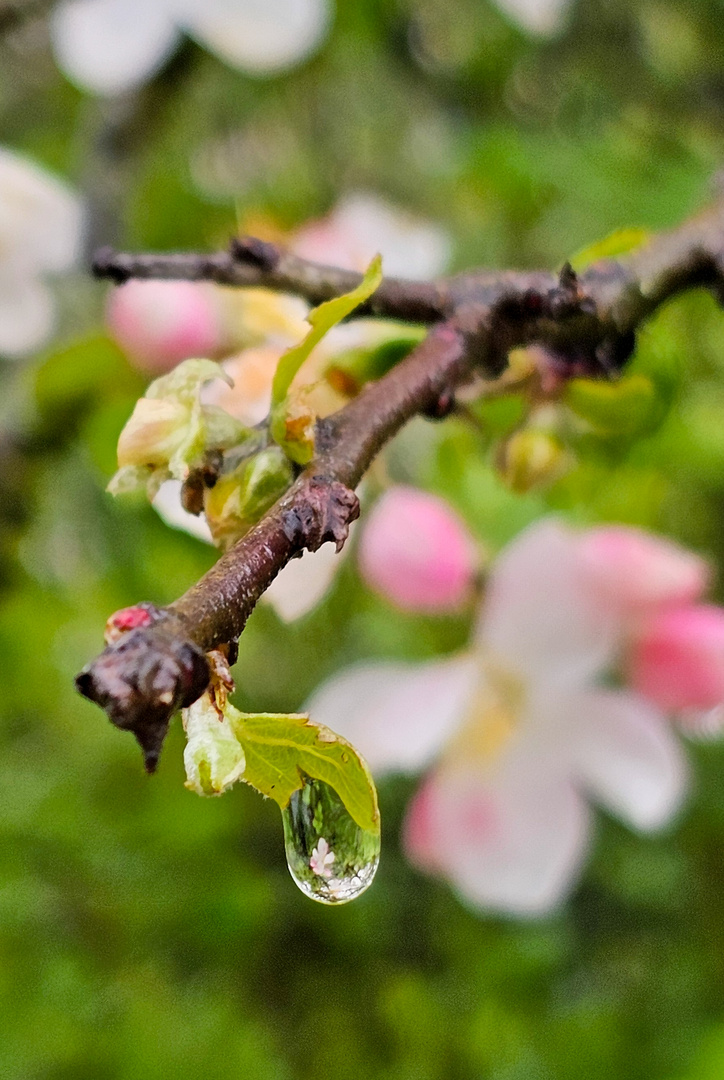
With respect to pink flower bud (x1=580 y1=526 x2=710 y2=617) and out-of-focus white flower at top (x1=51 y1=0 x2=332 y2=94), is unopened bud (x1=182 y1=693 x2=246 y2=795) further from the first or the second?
out-of-focus white flower at top (x1=51 y1=0 x2=332 y2=94)

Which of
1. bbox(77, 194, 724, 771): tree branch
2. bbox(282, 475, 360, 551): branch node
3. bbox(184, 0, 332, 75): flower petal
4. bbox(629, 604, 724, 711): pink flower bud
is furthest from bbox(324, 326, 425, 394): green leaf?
bbox(184, 0, 332, 75): flower petal

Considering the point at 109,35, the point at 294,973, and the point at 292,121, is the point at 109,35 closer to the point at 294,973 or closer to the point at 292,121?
the point at 292,121

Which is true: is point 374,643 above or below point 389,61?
below

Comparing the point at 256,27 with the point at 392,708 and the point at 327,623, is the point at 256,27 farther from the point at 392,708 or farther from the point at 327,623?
the point at 327,623

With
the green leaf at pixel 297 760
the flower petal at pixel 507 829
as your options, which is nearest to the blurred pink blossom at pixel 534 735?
the flower petal at pixel 507 829

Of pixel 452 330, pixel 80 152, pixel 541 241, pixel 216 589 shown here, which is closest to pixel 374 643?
pixel 80 152
